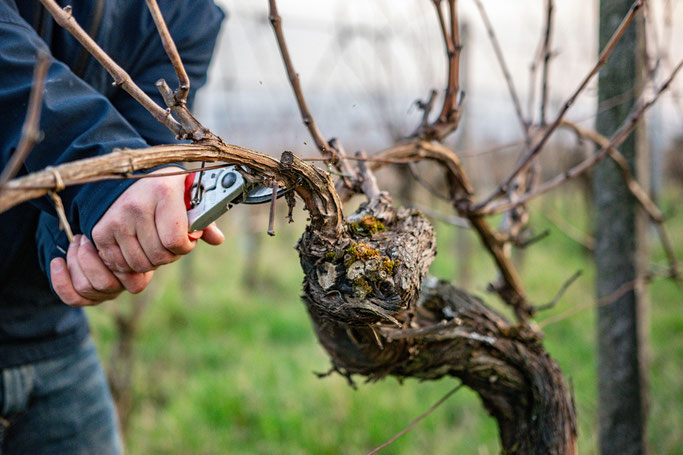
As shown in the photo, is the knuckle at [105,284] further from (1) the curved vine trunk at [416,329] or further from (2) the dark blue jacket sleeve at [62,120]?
(1) the curved vine trunk at [416,329]

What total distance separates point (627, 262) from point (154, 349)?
382cm

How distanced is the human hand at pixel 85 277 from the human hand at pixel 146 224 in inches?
2.5

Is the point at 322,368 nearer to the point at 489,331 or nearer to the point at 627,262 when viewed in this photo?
the point at 627,262

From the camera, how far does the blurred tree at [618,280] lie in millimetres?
2139

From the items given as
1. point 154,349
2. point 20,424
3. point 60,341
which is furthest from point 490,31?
point 154,349

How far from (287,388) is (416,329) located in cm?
279

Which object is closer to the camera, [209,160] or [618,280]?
[209,160]

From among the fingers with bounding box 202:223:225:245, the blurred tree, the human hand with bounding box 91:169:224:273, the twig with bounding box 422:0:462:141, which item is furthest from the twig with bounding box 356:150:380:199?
the blurred tree

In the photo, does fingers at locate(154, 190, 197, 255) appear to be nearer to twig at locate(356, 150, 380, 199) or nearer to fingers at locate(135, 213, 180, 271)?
fingers at locate(135, 213, 180, 271)

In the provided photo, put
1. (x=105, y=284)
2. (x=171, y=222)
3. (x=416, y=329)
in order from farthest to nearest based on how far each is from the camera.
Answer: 1. (x=416, y=329)
2. (x=105, y=284)
3. (x=171, y=222)

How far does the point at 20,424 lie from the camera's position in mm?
1606

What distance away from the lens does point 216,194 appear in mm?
995

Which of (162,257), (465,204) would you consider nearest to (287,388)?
(465,204)

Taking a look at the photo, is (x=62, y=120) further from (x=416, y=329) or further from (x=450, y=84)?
(x=450, y=84)
